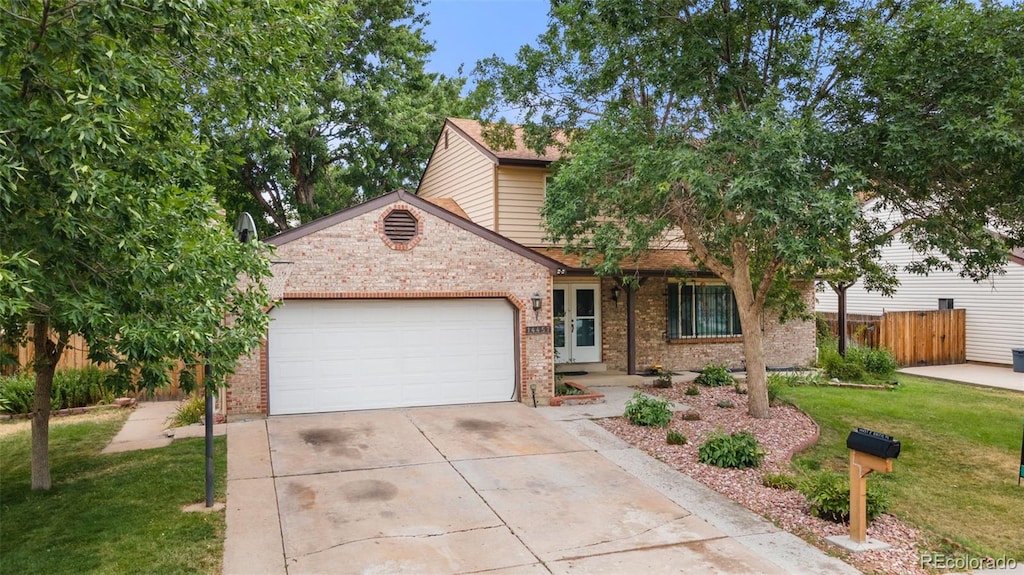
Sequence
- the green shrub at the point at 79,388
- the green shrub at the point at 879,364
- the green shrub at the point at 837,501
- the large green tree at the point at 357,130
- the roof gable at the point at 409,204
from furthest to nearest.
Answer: the large green tree at the point at 357,130 → the green shrub at the point at 879,364 → the green shrub at the point at 79,388 → the roof gable at the point at 409,204 → the green shrub at the point at 837,501

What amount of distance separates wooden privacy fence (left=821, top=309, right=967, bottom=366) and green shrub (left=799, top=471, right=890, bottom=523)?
14.1m

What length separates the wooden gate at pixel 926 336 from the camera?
1923cm

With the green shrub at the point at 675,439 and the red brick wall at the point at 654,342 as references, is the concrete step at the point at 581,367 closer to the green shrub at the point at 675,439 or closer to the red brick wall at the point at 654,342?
the red brick wall at the point at 654,342

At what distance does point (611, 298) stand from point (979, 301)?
40.6ft

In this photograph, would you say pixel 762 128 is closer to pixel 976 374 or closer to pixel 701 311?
pixel 701 311

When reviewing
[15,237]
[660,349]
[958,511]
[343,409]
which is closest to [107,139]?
[15,237]

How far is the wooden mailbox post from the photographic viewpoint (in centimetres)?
589

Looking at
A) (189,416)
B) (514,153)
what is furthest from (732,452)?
(514,153)

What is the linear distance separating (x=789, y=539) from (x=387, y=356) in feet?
24.6

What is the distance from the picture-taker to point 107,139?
15.4 feet

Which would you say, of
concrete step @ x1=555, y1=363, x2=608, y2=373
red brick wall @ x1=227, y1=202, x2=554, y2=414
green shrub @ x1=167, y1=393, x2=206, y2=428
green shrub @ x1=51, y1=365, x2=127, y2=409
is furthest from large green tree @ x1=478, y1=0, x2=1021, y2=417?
green shrub @ x1=51, y1=365, x2=127, y2=409

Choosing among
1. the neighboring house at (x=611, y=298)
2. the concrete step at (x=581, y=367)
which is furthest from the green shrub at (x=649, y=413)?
the concrete step at (x=581, y=367)

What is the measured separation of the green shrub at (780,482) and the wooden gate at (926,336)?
13435 mm

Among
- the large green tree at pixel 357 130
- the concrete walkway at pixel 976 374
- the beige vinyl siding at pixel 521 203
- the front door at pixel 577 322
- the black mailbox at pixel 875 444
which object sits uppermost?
the large green tree at pixel 357 130
